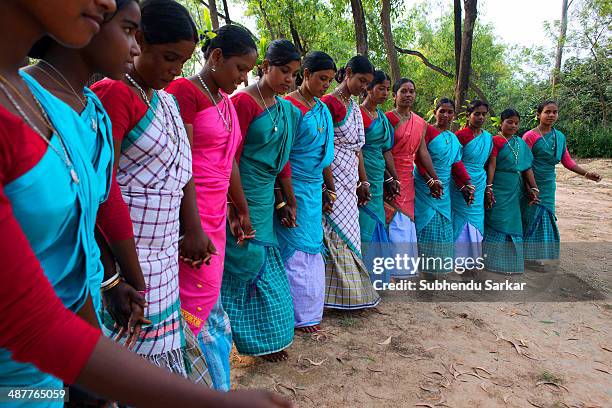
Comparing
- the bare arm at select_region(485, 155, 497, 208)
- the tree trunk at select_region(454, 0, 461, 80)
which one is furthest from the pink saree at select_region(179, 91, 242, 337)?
the tree trunk at select_region(454, 0, 461, 80)

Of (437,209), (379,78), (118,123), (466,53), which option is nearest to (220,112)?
(118,123)

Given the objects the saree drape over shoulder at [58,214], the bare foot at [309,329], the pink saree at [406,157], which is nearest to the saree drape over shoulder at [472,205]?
the pink saree at [406,157]

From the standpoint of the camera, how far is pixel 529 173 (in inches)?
207

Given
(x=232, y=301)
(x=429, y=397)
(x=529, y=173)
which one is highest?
(x=529, y=173)

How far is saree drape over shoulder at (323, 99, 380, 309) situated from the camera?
384 centimetres

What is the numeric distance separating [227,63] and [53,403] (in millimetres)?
1800

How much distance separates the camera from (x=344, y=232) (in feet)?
12.7

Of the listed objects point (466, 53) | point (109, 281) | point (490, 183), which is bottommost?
point (490, 183)

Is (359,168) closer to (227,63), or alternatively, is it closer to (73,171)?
(227,63)

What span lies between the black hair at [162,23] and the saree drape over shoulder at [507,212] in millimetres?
4303

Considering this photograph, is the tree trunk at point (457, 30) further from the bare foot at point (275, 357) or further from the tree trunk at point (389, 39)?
the bare foot at point (275, 357)

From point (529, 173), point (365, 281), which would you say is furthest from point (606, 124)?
point (365, 281)

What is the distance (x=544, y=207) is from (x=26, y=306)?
5.70m

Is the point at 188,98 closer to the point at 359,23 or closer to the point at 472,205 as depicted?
the point at 472,205
